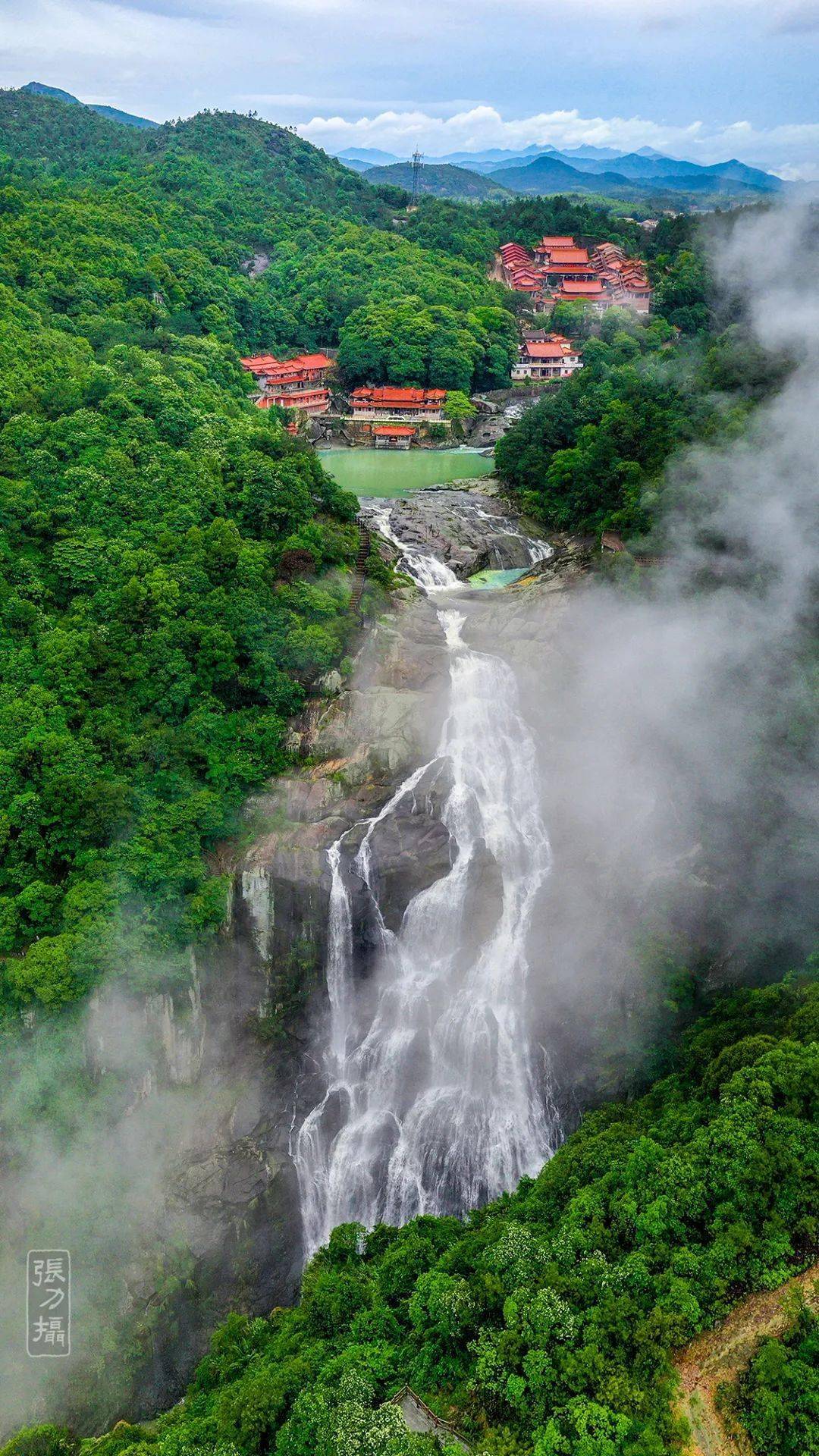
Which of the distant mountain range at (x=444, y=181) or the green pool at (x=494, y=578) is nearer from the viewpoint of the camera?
the green pool at (x=494, y=578)

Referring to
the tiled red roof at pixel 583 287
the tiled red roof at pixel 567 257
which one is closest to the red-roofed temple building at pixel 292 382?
the tiled red roof at pixel 583 287

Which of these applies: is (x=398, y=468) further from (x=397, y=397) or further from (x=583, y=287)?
(x=583, y=287)

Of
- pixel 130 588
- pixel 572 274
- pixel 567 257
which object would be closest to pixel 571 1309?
pixel 130 588

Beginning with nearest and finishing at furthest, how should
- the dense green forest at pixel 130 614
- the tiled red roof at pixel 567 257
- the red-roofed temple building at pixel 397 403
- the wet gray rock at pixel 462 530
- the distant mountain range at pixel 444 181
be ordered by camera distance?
1. the dense green forest at pixel 130 614
2. the wet gray rock at pixel 462 530
3. the red-roofed temple building at pixel 397 403
4. the tiled red roof at pixel 567 257
5. the distant mountain range at pixel 444 181

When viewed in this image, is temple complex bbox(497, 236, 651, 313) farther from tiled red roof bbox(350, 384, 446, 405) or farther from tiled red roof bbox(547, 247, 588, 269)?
tiled red roof bbox(350, 384, 446, 405)

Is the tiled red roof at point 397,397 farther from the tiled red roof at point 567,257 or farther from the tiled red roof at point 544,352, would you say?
the tiled red roof at point 567,257

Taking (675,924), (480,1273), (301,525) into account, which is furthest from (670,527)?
(480,1273)
